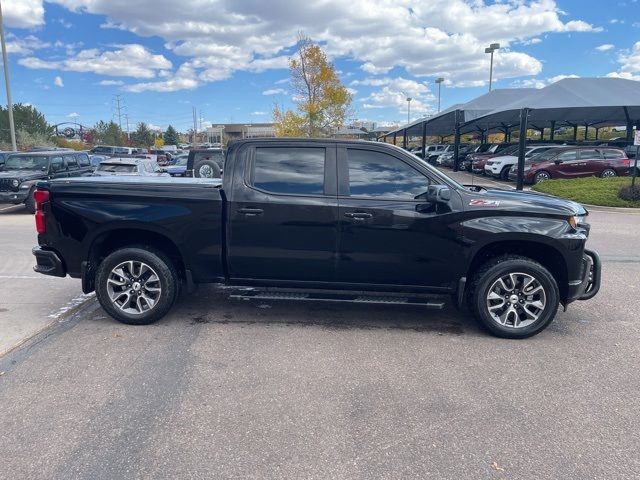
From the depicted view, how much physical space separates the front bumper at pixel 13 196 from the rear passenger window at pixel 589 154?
21.2 metres

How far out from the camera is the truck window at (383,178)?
480 cm

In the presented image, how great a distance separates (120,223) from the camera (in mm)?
4898

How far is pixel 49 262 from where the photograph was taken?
16.6ft

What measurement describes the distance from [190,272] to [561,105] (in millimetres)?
19330

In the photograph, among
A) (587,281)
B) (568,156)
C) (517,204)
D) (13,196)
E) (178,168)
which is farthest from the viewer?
(178,168)

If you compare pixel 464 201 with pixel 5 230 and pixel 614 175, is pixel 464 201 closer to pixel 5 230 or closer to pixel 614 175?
pixel 5 230

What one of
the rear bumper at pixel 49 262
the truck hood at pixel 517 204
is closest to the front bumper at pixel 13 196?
the rear bumper at pixel 49 262

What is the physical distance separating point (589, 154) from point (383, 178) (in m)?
20.5

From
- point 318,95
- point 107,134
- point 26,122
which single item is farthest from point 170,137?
point 318,95

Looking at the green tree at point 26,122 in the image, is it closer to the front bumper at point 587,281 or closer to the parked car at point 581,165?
the parked car at point 581,165

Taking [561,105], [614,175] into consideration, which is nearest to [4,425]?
[561,105]

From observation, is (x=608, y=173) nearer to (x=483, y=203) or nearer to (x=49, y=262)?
(x=483, y=203)

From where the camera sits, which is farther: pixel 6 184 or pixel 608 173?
pixel 608 173

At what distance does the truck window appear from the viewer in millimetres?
4801
